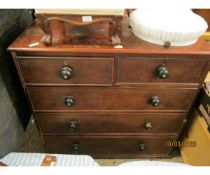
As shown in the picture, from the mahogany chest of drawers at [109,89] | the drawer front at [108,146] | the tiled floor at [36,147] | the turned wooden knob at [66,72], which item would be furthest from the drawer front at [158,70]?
the tiled floor at [36,147]

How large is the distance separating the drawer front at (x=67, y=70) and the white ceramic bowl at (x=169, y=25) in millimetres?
194

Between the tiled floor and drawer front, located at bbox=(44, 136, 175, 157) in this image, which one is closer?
drawer front, located at bbox=(44, 136, 175, 157)

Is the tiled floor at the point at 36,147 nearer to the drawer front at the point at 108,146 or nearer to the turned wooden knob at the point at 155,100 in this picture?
the drawer front at the point at 108,146

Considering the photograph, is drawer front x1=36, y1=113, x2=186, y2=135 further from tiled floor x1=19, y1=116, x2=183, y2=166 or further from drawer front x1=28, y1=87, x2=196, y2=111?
tiled floor x1=19, y1=116, x2=183, y2=166

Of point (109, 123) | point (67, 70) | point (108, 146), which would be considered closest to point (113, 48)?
point (67, 70)

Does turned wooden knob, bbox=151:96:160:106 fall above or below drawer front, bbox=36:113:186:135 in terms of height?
above

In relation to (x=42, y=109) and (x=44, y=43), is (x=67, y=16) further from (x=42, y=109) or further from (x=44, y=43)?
(x=42, y=109)

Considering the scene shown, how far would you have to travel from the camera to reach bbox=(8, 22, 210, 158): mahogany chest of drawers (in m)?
0.74

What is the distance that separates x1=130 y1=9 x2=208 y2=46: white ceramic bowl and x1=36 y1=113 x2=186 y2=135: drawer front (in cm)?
42

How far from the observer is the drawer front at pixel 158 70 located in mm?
762

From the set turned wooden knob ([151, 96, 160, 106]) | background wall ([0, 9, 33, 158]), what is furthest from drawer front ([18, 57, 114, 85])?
turned wooden knob ([151, 96, 160, 106])

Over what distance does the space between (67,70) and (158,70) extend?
39 centimetres

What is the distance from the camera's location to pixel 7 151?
974 millimetres

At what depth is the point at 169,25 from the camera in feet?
2.28
